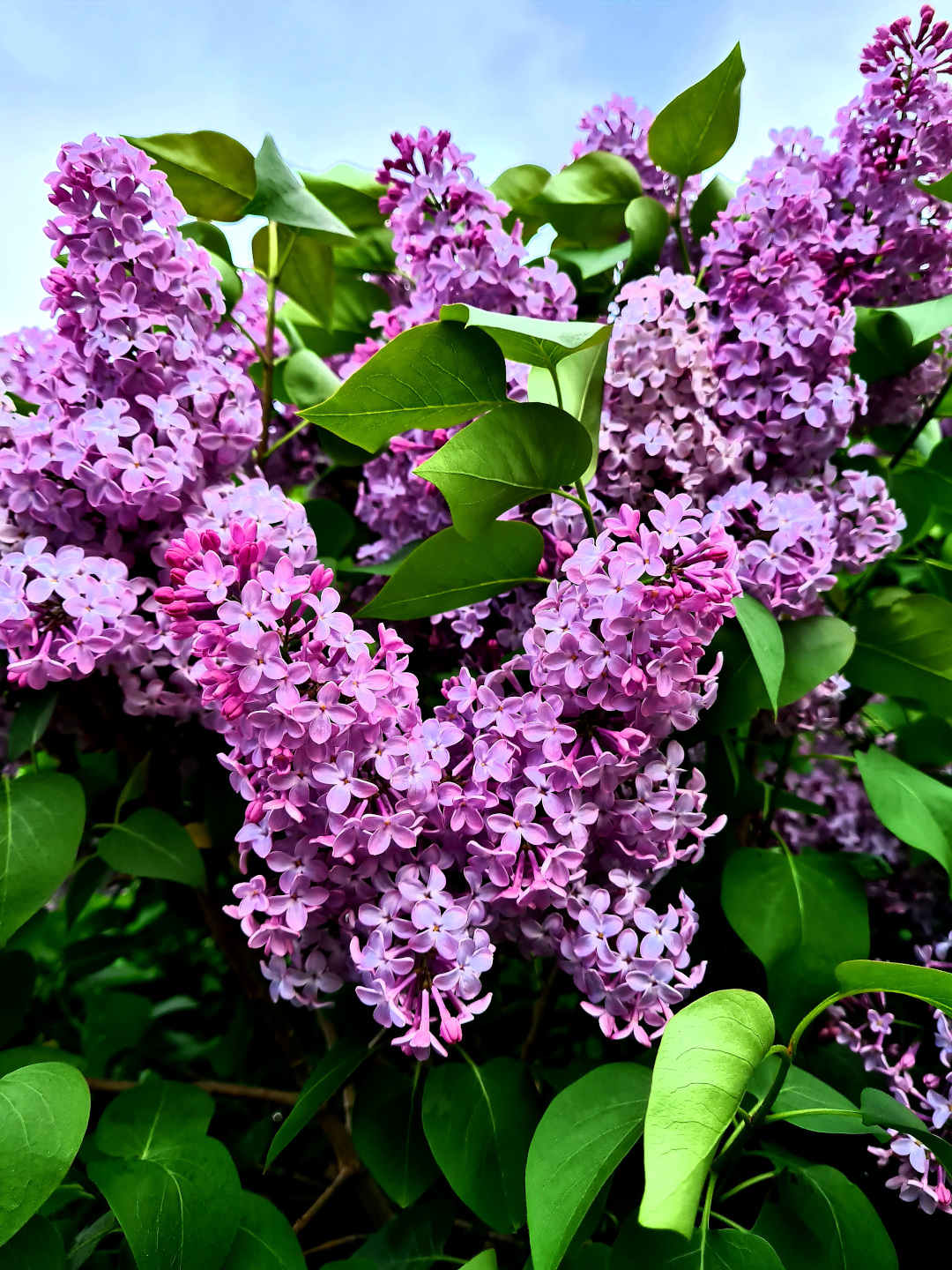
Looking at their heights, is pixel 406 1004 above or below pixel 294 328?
below

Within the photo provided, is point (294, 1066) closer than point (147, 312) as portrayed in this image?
No

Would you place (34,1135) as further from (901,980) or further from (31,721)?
(901,980)

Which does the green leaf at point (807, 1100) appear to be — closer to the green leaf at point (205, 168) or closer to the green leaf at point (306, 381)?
the green leaf at point (306, 381)

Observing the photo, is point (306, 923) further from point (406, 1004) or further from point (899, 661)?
point (899, 661)

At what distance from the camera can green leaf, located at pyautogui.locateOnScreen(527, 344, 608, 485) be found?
56 cm

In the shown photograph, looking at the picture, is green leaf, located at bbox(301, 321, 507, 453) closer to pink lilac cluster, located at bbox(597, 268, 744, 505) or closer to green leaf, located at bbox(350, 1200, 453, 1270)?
pink lilac cluster, located at bbox(597, 268, 744, 505)

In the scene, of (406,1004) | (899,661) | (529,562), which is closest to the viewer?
(406,1004)

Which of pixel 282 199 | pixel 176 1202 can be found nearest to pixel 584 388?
pixel 282 199

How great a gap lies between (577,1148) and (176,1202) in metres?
0.24

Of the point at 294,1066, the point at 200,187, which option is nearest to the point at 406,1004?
the point at 294,1066

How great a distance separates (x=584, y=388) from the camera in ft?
1.86

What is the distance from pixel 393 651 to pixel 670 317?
0.30 m

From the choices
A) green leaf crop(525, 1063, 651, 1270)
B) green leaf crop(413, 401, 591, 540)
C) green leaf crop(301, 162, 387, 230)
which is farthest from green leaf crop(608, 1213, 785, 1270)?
green leaf crop(301, 162, 387, 230)

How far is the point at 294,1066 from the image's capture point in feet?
2.39
